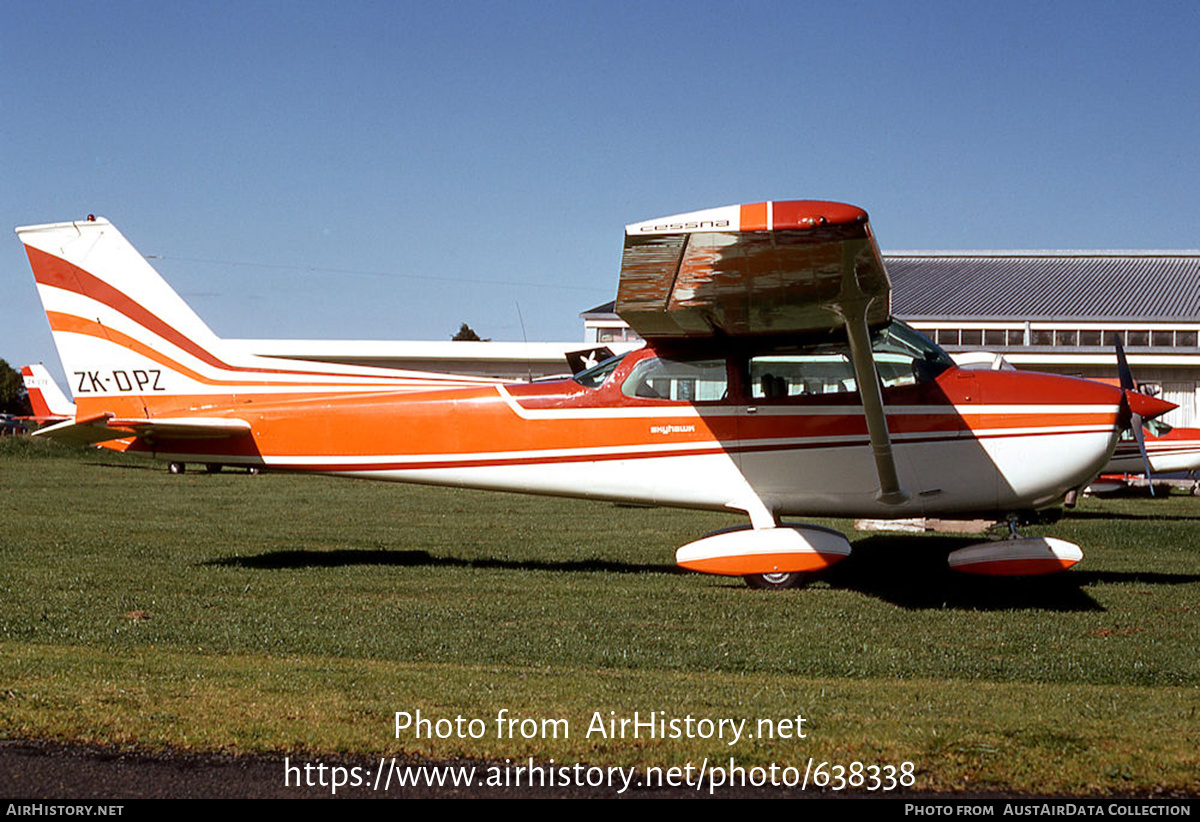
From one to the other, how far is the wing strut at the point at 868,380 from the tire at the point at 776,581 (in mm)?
1012

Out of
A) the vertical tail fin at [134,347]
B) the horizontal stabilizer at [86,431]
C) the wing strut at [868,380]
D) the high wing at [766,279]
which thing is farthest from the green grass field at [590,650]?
the high wing at [766,279]

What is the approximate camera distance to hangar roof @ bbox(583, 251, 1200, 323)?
1351 inches

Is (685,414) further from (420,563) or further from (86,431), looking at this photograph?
(86,431)

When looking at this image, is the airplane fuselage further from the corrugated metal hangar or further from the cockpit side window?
the corrugated metal hangar

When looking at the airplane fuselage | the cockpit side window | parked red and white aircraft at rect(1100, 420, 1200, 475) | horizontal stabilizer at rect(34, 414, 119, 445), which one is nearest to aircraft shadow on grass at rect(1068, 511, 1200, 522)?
parked red and white aircraft at rect(1100, 420, 1200, 475)

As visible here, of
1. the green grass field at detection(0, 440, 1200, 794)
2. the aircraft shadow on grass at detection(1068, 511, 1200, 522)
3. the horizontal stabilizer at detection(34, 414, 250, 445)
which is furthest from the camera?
the aircraft shadow on grass at detection(1068, 511, 1200, 522)

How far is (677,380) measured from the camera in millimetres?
10133

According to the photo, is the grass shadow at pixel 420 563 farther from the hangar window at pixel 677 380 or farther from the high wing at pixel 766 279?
the high wing at pixel 766 279

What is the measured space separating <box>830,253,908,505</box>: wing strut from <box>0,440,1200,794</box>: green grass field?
3.23 ft

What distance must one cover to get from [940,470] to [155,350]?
25.1ft

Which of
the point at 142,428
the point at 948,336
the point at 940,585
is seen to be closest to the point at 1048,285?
the point at 948,336

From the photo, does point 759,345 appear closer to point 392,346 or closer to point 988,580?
point 988,580

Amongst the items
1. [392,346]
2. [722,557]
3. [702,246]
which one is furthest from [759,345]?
[392,346]

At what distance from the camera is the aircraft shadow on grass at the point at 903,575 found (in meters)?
9.46
